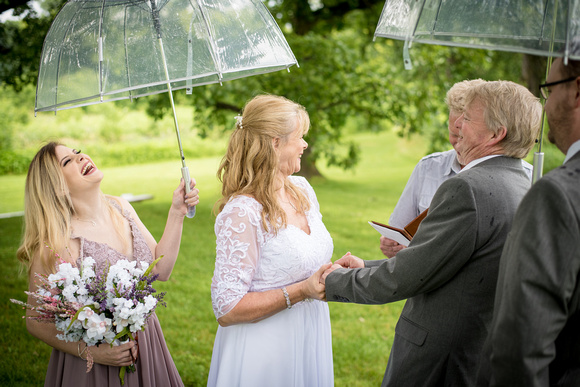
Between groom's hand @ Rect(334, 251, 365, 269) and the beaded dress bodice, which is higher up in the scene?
the beaded dress bodice

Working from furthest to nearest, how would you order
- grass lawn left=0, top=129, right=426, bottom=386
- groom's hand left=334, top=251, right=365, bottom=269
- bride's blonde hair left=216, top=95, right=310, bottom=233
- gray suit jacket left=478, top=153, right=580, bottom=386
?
1. grass lawn left=0, top=129, right=426, bottom=386
2. groom's hand left=334, top=251, right=365, bottom=269
3. bride's blonde hair left=216, top=95, right=310, bottom=233
4. gray suit jacket left=478, top=153, right=580, bottom=386

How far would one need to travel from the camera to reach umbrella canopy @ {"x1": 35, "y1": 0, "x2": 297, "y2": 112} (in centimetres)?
289

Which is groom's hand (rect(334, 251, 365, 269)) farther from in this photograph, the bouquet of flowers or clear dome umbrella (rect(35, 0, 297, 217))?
the bouquet of flowers

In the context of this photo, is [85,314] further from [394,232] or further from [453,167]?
[453,167]

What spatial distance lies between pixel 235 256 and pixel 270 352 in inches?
25.7

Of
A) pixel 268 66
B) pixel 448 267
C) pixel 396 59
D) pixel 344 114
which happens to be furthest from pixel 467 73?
pixel 448 267

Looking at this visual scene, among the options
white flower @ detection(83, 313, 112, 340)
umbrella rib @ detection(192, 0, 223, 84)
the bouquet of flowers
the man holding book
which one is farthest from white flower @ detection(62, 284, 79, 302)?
the man holding book

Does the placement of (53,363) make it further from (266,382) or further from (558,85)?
(558,85)

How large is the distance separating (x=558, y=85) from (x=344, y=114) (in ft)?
28.9

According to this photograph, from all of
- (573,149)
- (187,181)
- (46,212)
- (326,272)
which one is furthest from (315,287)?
(46,212)

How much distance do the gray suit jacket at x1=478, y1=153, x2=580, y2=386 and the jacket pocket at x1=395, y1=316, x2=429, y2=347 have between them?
2.00 ft

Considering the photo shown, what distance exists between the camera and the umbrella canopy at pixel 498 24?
72.9 inches

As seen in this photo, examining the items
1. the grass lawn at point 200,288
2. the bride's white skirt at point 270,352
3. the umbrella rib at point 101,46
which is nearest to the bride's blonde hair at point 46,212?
the umbrella rib at point 101,46

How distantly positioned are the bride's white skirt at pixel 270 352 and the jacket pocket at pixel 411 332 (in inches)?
25.8
